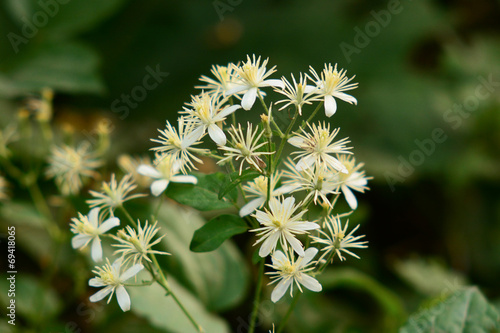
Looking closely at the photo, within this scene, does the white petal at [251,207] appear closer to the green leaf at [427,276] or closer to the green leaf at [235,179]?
the green leaf at [235,179]

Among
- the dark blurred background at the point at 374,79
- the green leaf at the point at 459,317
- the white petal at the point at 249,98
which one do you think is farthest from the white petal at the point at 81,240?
the dark blurred background at the point at 374,79

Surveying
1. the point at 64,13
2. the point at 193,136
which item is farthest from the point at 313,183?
the point at 64,13

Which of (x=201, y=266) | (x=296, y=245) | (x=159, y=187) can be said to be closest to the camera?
(x=296, y=245)

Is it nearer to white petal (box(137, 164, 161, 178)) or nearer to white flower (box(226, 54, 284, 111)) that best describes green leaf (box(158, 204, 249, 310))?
white petal (box(137, 164, 161, 178))

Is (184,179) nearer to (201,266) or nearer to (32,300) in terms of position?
(201,266)

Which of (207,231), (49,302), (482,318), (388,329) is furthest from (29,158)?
(482,318)
